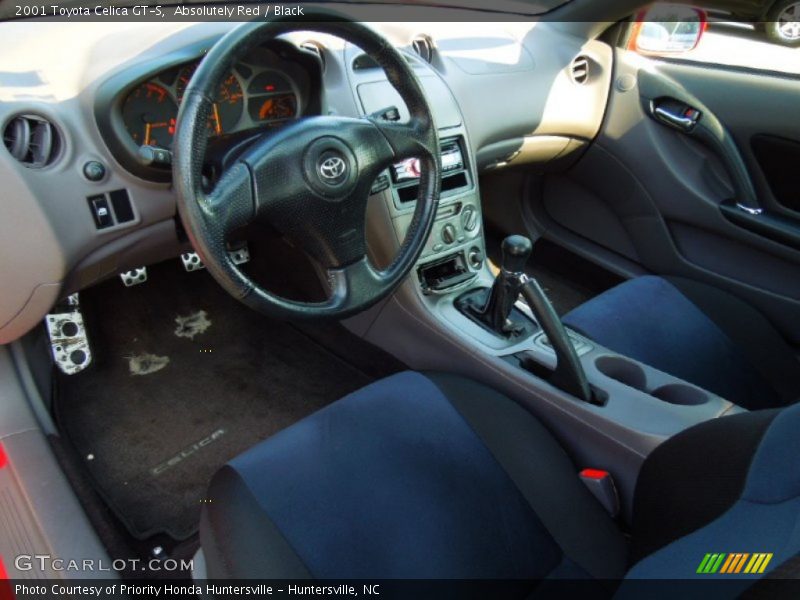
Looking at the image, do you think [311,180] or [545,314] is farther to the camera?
[545,314]

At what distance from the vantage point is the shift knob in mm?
1403

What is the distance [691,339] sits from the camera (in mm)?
1660

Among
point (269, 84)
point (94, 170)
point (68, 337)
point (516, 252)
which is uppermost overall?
point (269, 84)

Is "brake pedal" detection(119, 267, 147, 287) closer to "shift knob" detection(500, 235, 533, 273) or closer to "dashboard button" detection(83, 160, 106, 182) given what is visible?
"dashboard button" detection(83, 160, 106, 182)

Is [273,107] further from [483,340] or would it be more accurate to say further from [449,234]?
[483,340]

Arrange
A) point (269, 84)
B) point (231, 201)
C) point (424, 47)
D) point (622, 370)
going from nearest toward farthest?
point (231, 201)
point (622, 370)
point (269, 84)
point (424, 47)

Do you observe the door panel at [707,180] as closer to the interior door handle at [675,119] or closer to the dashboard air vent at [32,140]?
the interior door handle at [675,119]

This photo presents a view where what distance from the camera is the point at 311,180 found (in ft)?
3.77

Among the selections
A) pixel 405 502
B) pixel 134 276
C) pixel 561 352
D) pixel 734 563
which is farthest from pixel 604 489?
pixel 134 276

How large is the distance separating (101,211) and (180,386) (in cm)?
74

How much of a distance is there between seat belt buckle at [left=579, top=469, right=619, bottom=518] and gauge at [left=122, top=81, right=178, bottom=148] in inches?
41.6

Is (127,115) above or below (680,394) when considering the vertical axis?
above

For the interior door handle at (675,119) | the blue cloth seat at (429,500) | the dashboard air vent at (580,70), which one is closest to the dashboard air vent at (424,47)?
the dashboard air vent at (580,70)
